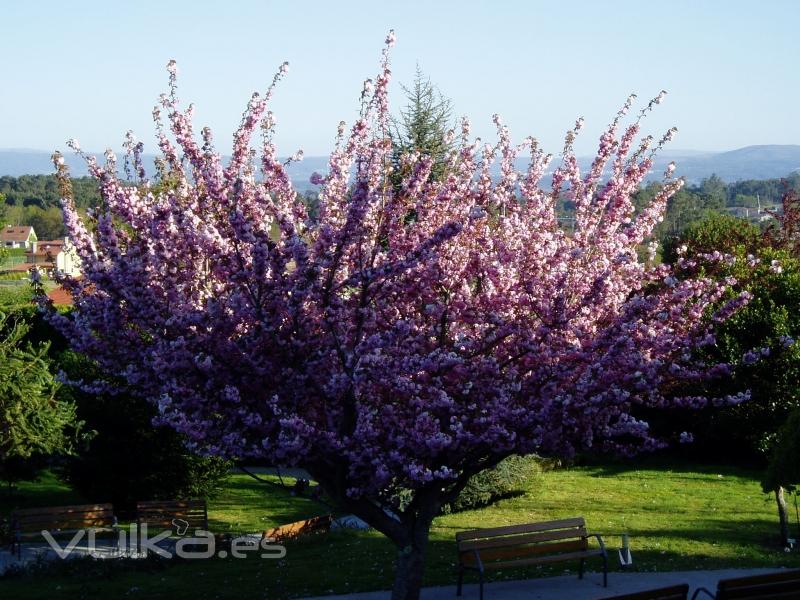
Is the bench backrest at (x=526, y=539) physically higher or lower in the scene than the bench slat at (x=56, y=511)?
higher

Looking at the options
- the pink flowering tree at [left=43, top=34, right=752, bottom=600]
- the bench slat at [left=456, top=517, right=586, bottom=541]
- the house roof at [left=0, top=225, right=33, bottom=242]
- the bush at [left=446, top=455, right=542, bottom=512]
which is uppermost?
the house roof at [left=0, top=225, right=33, bottom=242]

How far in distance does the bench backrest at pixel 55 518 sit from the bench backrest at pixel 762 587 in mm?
11261

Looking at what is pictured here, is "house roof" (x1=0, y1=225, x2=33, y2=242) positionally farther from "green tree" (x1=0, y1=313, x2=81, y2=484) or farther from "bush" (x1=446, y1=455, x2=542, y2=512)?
"green tree" (x1=0, y1=313, x2=81, y2=484)

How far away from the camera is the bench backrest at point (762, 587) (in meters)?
8.51

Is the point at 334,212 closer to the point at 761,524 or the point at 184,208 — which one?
the point at 184,208

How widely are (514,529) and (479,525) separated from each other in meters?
6.20

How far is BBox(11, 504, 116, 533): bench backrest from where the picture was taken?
1622 centimetres

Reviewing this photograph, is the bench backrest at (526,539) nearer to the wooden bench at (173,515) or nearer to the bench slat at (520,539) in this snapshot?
the bench slat at (520,539)

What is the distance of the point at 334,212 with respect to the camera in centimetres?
935

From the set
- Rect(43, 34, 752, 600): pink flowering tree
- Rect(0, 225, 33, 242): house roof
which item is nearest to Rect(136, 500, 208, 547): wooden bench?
Rect(43, 34, 752, 600): pink flowering tree

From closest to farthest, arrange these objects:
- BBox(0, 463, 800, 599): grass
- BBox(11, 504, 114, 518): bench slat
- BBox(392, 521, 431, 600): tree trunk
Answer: BBox(392, 521, 431, 600): tree trunk → BBox(0, 463, 800, 599): grass → BBox(11, 504, 114, 518): bench slat

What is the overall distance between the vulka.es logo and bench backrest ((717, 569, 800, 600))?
26.4 feet

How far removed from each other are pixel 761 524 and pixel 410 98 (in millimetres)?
14949

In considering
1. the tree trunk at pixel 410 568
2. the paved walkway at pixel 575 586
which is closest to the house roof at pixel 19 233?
the paved walkway at pixel 575 586
